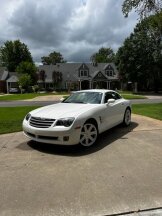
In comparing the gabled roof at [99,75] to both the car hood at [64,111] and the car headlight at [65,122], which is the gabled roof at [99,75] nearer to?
the car hood at [64,111]

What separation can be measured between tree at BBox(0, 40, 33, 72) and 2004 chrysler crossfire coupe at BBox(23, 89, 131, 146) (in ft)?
274

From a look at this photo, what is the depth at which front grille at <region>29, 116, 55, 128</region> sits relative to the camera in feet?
22.2

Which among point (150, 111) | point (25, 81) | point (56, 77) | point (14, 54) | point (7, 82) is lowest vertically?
point (150, 111)

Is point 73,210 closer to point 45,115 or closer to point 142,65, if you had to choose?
point 45,115

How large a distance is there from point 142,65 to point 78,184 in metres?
45.5

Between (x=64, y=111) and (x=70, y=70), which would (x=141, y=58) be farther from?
(x=64, y=111)

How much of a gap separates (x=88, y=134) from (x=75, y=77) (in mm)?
57668

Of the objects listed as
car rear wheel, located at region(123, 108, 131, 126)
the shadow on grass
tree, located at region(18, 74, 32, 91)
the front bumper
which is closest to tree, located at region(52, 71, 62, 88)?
tree, located at region(18, 74, 32, 91)

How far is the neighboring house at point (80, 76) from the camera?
63781 millimetres

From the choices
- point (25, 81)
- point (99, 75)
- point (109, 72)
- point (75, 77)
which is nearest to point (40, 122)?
point (25, 81)

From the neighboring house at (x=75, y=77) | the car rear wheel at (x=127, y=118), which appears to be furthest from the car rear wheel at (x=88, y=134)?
the neighboring house at (x=75, y=77)

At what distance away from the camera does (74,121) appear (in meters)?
6.71

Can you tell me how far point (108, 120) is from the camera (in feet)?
27.2

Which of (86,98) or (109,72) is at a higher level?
(109,72)
